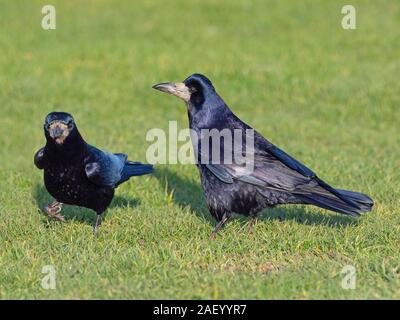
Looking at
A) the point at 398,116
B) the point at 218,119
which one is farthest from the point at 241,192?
the point at 398,116

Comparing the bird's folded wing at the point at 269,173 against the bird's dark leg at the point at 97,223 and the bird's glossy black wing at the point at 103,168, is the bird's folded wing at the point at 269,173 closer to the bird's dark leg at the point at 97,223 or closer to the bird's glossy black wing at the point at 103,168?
the bird's glossy black wing at the point at 103,168

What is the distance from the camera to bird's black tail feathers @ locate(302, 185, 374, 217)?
6.48 metres

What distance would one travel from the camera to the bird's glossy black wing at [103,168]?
22.2 feet

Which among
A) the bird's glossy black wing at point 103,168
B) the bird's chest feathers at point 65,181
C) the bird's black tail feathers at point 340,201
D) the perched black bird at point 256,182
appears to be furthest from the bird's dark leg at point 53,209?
the bird's black tail feathers at point 340,201

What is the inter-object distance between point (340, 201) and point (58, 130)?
243 cm

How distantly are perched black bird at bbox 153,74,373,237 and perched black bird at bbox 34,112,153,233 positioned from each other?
0.88 m

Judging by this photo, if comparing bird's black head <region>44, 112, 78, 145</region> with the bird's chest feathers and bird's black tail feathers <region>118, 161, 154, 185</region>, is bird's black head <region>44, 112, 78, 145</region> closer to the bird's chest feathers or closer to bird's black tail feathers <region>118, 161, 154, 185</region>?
the bird's chest feathers

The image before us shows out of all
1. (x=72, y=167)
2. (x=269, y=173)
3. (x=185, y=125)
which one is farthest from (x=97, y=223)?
(x=185, y=125)

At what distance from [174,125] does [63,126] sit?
594 centimetres

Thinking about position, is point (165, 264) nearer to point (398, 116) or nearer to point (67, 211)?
point (67, 211)

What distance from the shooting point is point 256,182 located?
6648 millimetres

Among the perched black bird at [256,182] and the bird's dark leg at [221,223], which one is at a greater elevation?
the perched black bird at [256,182]

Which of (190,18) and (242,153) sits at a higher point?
(190,18)

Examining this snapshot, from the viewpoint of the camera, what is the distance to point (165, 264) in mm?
6020
